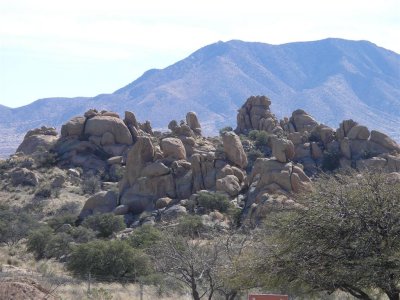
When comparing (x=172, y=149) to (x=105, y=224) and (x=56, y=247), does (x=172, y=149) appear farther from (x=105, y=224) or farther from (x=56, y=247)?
(x=56, y=247)

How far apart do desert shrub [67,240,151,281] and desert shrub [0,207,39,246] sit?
14.9m

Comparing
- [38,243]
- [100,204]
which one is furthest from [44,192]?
[38,243]

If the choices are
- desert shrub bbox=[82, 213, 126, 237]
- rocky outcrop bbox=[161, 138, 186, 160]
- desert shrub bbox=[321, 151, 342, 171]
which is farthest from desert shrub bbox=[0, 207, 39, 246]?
desert shrub bbox=[321, 151, 342, 171]

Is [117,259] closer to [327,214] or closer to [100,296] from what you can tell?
[100,296]

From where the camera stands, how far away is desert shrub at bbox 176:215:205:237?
41253mm

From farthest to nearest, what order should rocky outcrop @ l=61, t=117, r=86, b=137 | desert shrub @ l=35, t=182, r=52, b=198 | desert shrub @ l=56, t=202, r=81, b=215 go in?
1. rocky outcrop @ l=61, t=117, r=86, b=137
2. desert shrub @ l=35, t=182, r=52, b=198
3. desert shrub @ l=56, t=202, r=81, b=215

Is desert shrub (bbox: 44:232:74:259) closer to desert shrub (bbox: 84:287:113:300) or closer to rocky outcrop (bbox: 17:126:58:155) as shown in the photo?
desert shrub (bbox: 84:287:113:300)

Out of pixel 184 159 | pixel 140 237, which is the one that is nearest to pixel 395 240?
pixel 140 237

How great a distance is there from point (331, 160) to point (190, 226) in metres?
23.4

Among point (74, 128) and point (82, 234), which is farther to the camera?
point (74, 128)

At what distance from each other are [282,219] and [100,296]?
790 centimetres

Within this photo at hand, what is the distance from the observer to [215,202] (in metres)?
53.5

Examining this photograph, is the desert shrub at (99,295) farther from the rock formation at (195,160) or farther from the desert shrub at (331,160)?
the desert shrub at (331,160)

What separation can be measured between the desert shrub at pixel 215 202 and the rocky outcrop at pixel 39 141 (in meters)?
29.6
